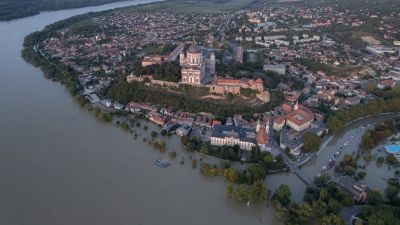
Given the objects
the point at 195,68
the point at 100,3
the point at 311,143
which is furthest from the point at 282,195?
the point at 100,3

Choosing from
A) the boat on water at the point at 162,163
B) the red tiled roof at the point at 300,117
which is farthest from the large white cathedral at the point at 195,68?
the boat on water at the point at 162,163

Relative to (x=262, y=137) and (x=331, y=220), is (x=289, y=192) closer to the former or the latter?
(x=331, y=220)

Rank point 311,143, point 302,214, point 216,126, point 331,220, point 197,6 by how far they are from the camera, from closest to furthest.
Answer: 1. point 331,220
2. point 302,214
3. point 311,143
4. point 216,126
5. point 197,6

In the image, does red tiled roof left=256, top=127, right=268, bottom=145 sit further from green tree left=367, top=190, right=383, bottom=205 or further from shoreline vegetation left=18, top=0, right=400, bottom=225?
green tree left=367, top=190, right=383, bottom=205

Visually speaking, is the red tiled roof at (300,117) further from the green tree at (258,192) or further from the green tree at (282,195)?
the green tree at (258,192)

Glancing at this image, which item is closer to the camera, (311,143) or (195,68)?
(311,143)

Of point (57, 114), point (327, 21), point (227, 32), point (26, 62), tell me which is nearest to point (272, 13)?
point (327, 21)

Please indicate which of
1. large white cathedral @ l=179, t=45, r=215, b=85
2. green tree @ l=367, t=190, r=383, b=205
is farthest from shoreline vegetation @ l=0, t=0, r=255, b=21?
green tree @ l=367, t=190, r=383, b=205

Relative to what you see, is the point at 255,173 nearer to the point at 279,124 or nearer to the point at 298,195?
the point at 298,195
